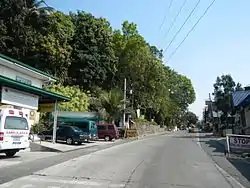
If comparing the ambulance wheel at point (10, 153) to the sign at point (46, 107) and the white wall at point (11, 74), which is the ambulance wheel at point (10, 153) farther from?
the white wall at point (11, 74)

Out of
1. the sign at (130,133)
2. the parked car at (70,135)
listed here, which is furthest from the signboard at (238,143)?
the sign at (130,133)

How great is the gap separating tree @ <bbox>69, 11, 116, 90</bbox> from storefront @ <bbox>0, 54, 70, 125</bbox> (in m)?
20.0

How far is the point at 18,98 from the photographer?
25.1m

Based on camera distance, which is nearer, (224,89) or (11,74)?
(11,74)

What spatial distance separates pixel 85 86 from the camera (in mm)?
59250

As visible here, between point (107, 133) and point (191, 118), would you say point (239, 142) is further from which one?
point (191, 118)

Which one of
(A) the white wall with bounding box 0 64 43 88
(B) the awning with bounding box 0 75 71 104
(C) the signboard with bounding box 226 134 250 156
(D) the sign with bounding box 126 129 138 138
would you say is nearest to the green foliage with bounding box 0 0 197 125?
(D) the sign with bounding box 126 129 138 138

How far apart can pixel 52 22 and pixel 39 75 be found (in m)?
17.6

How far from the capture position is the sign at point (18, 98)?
77.4ft

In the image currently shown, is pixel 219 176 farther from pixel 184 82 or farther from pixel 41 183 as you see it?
pixel 184 82

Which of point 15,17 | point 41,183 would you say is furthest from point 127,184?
point 15,17

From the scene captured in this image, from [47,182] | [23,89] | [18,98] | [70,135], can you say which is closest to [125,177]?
[47,182]

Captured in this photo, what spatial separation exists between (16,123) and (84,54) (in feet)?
131

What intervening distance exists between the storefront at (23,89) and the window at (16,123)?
1.16 meters
